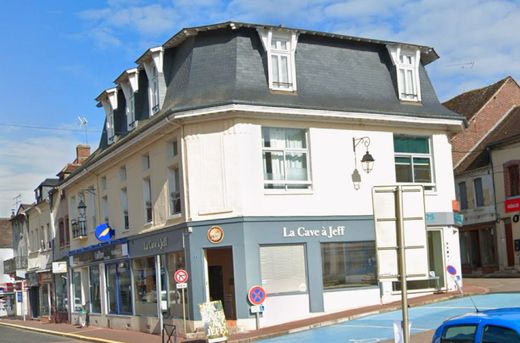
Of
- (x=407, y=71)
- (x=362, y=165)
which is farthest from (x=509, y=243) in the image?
(x=362, y=165)

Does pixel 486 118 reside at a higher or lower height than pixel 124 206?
higher

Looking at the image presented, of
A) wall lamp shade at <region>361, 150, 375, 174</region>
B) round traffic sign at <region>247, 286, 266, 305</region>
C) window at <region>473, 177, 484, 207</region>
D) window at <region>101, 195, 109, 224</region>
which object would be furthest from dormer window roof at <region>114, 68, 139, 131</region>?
window at <region>473, 177, 484, 207</region>

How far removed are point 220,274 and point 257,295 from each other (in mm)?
3229

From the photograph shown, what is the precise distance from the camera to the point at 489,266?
3919 cm

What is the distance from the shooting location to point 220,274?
72.3ft

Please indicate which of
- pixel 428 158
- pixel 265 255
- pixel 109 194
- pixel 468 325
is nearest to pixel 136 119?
pixel 109 194

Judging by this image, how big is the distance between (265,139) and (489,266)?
2312 centimetres

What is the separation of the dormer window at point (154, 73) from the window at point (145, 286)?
536 centimetres

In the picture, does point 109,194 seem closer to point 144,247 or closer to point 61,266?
point 144,247

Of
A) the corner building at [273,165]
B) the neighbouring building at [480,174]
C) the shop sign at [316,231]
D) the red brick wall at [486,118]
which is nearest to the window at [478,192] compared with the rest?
the neighbouring building at [480,174]

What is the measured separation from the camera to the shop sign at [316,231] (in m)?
20.9

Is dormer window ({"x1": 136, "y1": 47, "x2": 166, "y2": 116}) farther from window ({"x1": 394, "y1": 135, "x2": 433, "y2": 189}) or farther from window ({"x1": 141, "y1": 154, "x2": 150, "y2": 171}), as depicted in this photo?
window ({"x1": 394, "y1": 135, "x2": 433, "y2": 189})

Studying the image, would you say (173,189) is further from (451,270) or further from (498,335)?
(498,335)

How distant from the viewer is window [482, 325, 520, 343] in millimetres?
7043
